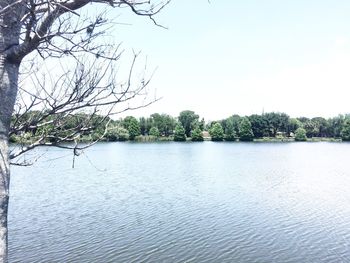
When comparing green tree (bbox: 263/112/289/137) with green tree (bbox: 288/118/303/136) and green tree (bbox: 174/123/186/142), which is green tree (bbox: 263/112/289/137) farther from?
green tree (bbox: 174/123/186/142)

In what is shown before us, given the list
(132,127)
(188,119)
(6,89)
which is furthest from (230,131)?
(6,89)

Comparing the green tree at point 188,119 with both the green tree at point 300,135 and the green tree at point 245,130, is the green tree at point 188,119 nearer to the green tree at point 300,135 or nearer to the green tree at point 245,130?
the green tree at point 245,130

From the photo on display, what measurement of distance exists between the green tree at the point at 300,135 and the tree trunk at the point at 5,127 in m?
135

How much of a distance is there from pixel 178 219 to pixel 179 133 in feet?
346

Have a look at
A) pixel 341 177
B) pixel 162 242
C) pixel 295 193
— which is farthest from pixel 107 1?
pixel 341 177

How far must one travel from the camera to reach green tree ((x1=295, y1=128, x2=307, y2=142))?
13025 cm

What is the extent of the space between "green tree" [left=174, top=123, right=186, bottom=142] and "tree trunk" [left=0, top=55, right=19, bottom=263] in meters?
121

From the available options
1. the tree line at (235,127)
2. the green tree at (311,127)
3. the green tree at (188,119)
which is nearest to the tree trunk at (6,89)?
the tree line at (235,127)

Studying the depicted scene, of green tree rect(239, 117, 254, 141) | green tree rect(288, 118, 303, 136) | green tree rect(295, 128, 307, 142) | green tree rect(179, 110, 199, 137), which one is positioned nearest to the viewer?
green tree rect(239, 117, 254, 141)

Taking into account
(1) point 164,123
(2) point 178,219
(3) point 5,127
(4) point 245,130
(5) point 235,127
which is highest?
(1) point 164,123

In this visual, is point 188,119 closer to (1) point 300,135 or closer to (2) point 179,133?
(2) point 179,133

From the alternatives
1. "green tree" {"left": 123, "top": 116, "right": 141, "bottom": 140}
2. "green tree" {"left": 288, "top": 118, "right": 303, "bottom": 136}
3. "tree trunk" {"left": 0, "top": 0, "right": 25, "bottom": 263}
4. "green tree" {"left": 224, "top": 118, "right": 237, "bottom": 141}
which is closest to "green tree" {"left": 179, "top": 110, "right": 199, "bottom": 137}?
"green tree" {"left": 224, "top": 118, "right": 237, "bottom": 141}

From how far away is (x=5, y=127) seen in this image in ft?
8.50

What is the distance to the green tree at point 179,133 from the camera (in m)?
124
